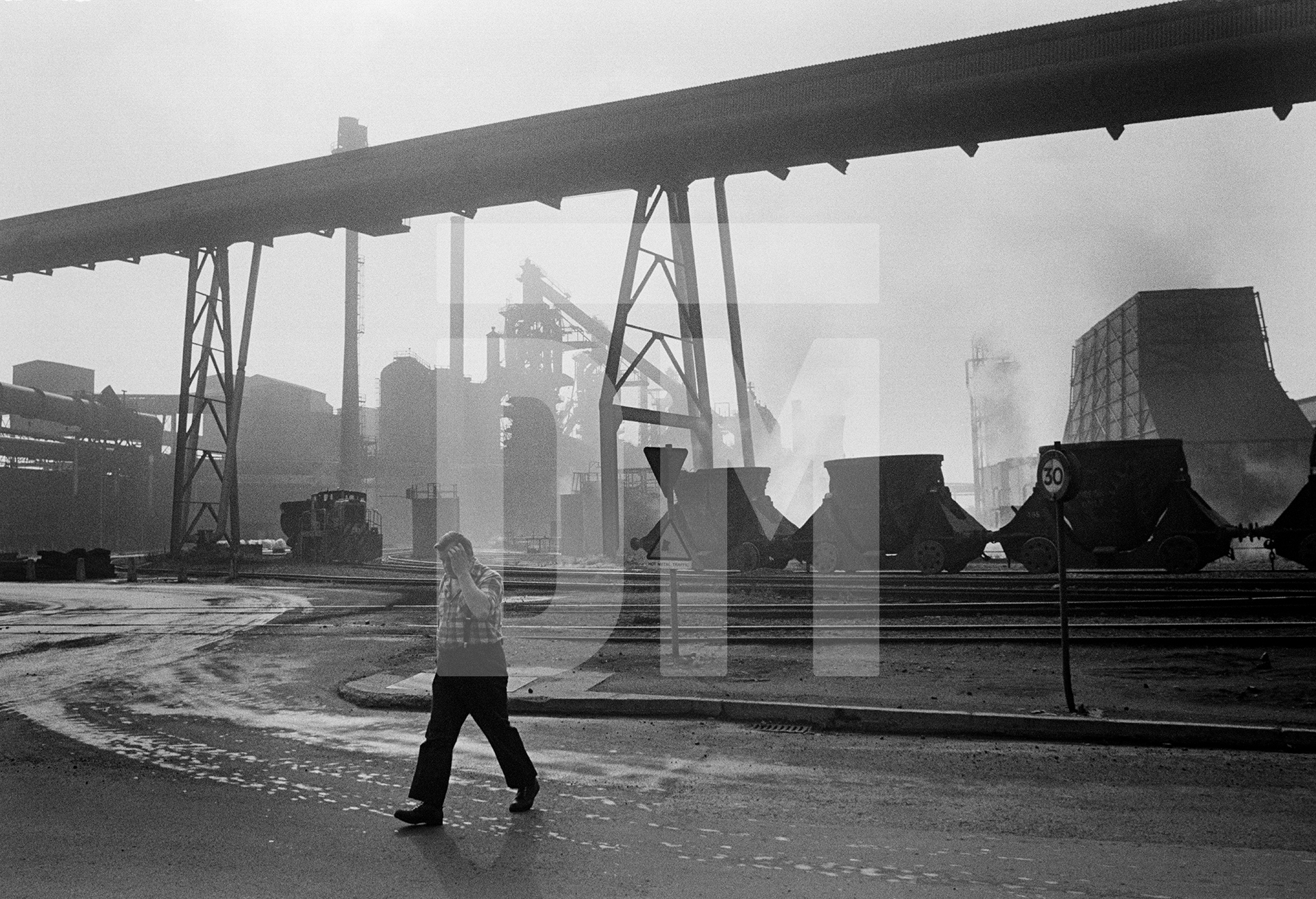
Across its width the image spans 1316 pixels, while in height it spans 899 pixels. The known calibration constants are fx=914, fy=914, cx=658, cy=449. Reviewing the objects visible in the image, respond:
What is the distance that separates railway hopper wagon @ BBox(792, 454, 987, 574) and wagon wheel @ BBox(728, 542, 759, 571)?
3.23 feet

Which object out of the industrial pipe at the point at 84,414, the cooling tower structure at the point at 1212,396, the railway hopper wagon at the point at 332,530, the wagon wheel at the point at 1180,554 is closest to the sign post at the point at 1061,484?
the wagon wheel at the point at 1180,554

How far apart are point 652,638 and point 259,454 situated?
2272 inches

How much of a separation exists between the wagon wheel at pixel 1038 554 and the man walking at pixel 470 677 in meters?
13.2

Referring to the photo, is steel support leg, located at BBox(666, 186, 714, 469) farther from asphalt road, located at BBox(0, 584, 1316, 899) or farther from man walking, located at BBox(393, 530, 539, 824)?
man walking, located at BBox(393, 530, 539, 824)

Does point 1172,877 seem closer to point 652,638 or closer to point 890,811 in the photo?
point 890,811

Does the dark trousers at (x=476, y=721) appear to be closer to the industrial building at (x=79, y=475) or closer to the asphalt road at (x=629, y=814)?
the asphalt road at (x=629, y=814)

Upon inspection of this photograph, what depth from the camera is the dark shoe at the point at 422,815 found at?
410 centimetres

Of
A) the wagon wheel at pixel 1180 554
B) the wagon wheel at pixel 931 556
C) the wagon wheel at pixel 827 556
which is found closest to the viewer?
the wagon wheel at pixel 1180 554

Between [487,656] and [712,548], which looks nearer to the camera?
[487,656]

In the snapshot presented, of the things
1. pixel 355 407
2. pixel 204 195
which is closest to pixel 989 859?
pixel 204 195

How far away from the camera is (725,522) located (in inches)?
724

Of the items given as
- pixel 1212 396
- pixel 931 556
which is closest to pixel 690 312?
pixel 931 556

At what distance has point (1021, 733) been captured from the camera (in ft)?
19.3

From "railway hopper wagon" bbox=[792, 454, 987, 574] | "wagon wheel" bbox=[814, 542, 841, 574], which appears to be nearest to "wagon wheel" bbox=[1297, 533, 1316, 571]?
"railway hopper wagon" bbox=[792, 454, 987, 574]
